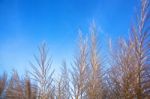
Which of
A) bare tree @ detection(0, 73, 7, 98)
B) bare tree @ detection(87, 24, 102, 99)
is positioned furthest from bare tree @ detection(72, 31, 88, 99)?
bare tree @ detection(0, 73, 7, 98)

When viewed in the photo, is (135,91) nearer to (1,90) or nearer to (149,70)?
(149,70)

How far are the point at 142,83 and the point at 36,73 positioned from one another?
5.13 metres

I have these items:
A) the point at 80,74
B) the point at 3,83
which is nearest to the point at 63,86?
the point at 80,74

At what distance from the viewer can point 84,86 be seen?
8445 millimetres

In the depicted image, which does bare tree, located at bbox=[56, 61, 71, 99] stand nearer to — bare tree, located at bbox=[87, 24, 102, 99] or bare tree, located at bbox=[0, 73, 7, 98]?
bare tree, located at bbox=[87, 24, 102, 99]

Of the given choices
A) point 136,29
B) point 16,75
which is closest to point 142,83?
point 136,29

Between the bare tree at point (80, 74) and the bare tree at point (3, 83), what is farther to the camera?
the bare tree at point (3, 83)

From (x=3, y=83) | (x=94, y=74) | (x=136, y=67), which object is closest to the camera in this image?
(x=136, y=67)

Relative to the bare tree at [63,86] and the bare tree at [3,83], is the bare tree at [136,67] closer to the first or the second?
the bare tree at [63,86]

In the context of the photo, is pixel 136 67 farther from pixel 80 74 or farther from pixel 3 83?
pixel 3 83

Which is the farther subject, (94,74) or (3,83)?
(3,83)

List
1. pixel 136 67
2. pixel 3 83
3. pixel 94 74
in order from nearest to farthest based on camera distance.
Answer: pixel 136 67 → pixel 94 74 → pixel 3 83

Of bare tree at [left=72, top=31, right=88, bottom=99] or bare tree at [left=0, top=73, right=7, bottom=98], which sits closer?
bare tree at [left=72, top=31, right=88, bottom=99]

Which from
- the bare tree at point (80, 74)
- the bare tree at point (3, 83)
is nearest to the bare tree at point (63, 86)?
the bare tree at point (80, 74)
